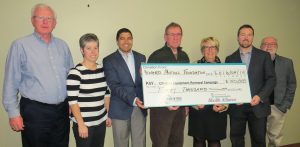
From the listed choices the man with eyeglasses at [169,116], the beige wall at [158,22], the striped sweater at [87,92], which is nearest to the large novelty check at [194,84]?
the man with eyeglasses at [169,116]

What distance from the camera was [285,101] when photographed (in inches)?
138

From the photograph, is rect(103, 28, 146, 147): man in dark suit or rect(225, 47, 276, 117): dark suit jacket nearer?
rect(103, 28, 146, 147): man in dark suit

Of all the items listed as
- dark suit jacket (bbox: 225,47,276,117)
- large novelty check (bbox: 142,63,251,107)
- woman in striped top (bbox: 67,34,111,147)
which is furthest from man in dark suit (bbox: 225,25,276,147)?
woman in striped top (bbox: 67,34,111,147)

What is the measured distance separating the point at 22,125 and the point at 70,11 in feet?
4.47

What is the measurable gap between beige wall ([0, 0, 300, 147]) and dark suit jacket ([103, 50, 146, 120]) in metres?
0.54

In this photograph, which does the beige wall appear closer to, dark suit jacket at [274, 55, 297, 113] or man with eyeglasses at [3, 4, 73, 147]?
man with eyeglasses at [3, 4, 73, 147]

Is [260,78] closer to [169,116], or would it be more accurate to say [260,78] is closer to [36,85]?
[169,116]

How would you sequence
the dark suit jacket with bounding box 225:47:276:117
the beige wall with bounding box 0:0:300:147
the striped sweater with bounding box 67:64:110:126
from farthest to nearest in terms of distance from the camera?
the dark suit jacket with bounding box 225:47:276:117
the beige wall with bounding box 0:0:300:147
the striped sweater with bounding box 67:64:110:126

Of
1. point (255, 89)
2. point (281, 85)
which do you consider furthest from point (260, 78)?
point (281, 85)

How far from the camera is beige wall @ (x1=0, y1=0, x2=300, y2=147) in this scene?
275 cm

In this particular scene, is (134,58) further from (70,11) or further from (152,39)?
(70,11)

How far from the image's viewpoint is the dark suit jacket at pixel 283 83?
136 inches

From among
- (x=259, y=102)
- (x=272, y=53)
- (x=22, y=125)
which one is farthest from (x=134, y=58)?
(x=272, y=53)

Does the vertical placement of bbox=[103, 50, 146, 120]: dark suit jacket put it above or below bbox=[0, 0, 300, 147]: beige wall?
below
